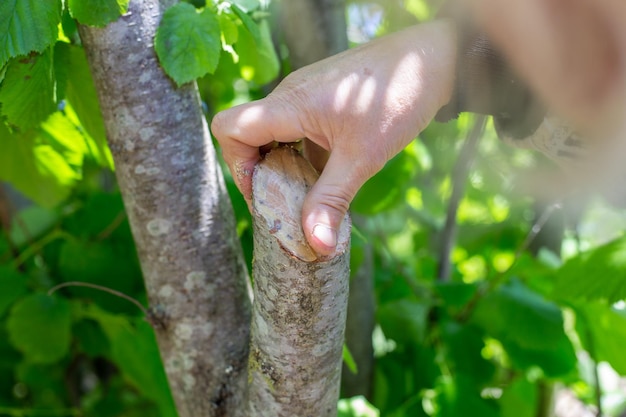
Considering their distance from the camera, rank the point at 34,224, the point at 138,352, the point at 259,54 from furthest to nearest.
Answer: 1. the point at 34,224
2. the point at 138,352
3. the point at 259,54

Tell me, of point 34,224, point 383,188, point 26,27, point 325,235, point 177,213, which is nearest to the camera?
point 325,235

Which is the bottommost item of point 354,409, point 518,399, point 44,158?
point 518,399

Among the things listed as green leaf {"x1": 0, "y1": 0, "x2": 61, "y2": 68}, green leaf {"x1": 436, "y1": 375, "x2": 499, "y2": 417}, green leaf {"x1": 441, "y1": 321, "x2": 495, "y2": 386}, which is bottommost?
green leaf {"x1": 441, "y1": 321, "x2": 495, "y2": 386}

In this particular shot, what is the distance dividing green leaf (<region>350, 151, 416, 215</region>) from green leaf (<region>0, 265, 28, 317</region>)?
0.67 m

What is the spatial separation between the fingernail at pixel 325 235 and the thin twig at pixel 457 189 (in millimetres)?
884

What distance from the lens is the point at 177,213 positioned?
794 mm

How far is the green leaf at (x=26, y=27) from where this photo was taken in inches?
27.4

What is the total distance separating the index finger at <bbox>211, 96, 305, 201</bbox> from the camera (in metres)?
0.63

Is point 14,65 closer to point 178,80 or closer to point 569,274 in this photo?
point 178,80

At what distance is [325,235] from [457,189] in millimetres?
976

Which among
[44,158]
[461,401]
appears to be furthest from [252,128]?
[461,401]

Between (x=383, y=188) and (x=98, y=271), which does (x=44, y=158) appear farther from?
(x=383, y=188)

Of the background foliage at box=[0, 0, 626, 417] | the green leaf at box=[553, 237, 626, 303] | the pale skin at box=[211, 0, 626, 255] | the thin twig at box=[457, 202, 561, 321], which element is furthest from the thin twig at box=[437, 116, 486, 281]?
the pale skin at box=[211, 0, 626, 255]

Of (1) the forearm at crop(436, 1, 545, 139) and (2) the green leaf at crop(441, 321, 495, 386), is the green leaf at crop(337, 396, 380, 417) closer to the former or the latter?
(2) the green leaf at crop(441, 321, 495, 386)
